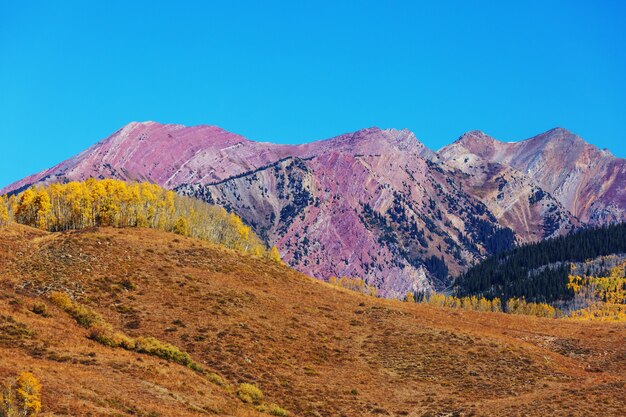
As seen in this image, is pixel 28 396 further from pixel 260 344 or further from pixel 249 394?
pixel 260 344

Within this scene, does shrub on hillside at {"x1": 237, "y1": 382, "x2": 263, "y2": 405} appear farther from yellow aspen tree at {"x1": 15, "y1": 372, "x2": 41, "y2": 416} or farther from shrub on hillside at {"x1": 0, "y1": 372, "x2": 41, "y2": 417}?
yellow aspen tree at {"x1": 15, "y1": 372, "x2": 41, "y2": 416}

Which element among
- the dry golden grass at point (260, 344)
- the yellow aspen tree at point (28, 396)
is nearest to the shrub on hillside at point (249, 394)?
the dry golden grass at point (260, 344)

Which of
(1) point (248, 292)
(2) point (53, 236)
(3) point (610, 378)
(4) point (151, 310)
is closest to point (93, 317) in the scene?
(4) point (151, 310)

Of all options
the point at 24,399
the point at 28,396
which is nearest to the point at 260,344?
the point at 24,399

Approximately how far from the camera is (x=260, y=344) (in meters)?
85.9

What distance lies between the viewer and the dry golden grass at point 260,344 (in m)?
58.6

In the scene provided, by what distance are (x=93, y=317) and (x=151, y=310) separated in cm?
1444

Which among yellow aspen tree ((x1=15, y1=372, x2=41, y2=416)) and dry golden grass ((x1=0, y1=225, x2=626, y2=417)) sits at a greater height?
dry golden grass ((x1=0, y1=225, x2=626, y2=417))

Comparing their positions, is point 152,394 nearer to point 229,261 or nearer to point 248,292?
point 248,292

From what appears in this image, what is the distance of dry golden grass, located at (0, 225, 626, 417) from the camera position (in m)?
58.6

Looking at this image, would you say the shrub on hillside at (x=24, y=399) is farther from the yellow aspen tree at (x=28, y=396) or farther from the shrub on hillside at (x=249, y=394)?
the shrub on hillside at (x=249, y=394)

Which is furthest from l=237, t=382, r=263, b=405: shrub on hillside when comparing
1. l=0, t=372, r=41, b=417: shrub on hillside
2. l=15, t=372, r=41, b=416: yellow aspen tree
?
l=15, t=372, r=41, b=416: yellow aspen tree

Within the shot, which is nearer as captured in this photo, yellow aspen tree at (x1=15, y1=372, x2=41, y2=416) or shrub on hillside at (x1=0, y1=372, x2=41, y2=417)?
shrub on hillside at (x1=0, y1=372, x2=41, y2=417)

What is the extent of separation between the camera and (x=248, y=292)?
110m
